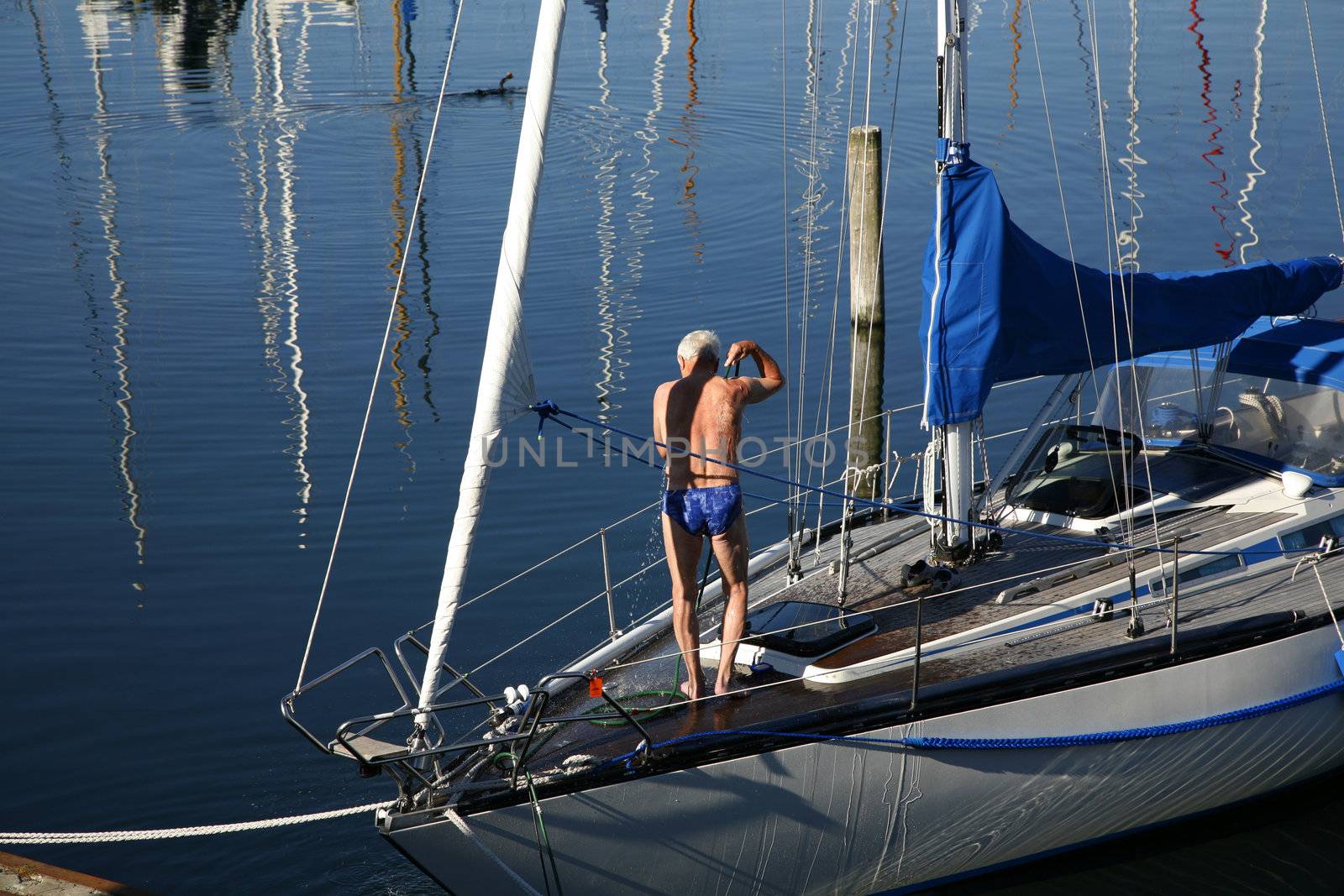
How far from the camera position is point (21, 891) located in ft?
19.2

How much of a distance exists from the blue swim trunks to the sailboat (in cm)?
76

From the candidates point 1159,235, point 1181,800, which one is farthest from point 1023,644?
point 1159,235

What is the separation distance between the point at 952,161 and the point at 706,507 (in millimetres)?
2428

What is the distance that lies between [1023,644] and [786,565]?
1796mm

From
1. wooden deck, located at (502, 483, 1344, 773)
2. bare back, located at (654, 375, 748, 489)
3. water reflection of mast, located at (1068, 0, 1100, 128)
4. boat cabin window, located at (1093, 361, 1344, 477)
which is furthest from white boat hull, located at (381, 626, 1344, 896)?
water reflection of mast, located at (1068, 0, 1100, 128)

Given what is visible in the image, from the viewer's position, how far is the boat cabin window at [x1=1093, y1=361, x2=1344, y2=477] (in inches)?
314

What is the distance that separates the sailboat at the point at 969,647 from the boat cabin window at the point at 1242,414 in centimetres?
2

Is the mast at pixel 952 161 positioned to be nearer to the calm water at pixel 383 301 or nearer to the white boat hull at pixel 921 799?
the white boat hull at pixel 921 799

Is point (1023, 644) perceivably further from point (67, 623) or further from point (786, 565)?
point (67, 623)

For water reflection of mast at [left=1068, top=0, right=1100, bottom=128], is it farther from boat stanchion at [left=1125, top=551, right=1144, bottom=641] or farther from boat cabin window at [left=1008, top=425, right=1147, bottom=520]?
boat stanchion at [left=1125, top=551, right=1144, bottom=641]

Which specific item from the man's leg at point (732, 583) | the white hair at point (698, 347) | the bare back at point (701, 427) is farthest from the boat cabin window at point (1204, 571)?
the white hair at point (698, 347)

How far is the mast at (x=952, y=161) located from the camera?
690 centimetres
